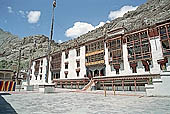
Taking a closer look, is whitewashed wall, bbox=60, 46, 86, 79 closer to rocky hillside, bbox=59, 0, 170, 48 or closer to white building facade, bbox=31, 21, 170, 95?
white building facade, bbox=31, 21, 170, 95

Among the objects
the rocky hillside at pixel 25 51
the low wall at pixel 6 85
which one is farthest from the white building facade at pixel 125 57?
the rocky hillside at pixel 25 51

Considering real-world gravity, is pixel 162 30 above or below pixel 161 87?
above

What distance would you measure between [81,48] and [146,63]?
17663mm

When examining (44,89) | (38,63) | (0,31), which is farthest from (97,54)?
(0,31)

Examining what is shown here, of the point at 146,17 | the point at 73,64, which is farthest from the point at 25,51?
the point at 146,17

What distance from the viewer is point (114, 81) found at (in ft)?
82.1

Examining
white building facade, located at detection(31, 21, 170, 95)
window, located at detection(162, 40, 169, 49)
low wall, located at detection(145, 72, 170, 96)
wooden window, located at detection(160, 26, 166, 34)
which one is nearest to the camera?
low wall, located at detection(145, 72, 170, 96)

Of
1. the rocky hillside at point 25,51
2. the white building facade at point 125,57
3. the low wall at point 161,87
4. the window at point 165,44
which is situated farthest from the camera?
the rocky hillside at point 25,51

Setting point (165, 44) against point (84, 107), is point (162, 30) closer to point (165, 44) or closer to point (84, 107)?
point (165, 44)

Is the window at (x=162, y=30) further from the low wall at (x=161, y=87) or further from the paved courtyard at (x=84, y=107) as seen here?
the paved courtyard at (x=84, y=107)

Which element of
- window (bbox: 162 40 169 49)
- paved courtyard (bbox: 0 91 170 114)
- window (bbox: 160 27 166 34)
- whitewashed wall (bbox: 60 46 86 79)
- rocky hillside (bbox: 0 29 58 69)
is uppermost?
rocky hillside (bbox: 0 29 58 69)

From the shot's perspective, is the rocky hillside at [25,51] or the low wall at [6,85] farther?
the rocky hillside at [25,51]

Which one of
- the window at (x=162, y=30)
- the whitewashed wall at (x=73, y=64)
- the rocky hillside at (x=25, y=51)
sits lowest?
the whitewashed wall at (x=73, y=64)

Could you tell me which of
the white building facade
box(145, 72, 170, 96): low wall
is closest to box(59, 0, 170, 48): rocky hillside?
the white building facade
